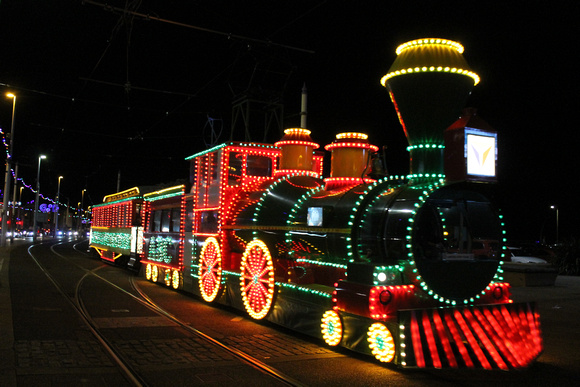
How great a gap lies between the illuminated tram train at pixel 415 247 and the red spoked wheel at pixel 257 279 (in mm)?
83

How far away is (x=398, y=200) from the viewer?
20.6 ft

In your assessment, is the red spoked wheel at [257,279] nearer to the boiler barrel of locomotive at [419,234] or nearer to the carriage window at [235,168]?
the boiler barrel of locomotive at [419,234]

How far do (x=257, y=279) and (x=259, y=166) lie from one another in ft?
8.55

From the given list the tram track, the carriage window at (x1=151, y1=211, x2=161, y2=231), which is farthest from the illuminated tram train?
the carriage window at (x1=151, y1=211, x2=161, y2=231)

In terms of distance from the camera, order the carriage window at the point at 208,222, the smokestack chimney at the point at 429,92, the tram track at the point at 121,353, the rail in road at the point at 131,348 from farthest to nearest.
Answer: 1. the carriage window at the point at 208,222
2. the smokestack chimney at the point at 429,92
3. the rail in road at the point at 131,348
4. the tram track at the point at 121,353

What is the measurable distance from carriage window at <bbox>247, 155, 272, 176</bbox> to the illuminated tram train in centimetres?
218

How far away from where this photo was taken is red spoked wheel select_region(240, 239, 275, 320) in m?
8.27

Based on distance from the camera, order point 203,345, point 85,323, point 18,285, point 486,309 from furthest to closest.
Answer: point 18,285
point 85,323
point 203,345
point 486,309

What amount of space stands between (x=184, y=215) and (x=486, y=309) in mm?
7628

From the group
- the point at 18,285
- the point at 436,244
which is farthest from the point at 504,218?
the point at 18,285

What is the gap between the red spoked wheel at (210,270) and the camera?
32.9ft

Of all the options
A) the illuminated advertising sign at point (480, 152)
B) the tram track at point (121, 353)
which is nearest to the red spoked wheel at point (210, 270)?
the tram track at point (121, 353)

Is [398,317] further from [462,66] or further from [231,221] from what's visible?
[231,221]

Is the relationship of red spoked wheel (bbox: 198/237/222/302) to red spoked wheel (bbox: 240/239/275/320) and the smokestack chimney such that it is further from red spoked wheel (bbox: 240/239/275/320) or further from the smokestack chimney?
the smokestack chimney
